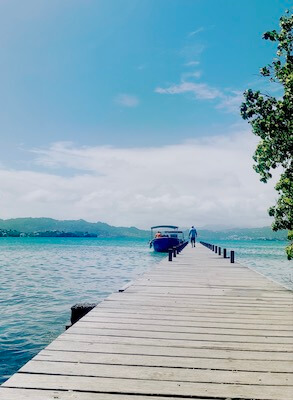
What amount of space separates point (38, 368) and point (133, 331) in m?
1.94

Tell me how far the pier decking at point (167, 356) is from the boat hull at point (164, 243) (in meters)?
40.1

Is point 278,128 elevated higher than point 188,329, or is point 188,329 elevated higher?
point 278,128

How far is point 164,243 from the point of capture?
4906cm

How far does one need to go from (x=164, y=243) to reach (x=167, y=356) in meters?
44.8

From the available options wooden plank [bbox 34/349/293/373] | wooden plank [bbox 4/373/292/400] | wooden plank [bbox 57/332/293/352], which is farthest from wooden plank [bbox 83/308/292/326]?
wooden plank [bbox 4/373/292/400]

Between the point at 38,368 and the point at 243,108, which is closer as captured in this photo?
the point at 38,368

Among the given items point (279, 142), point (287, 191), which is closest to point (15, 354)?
point (287, 191)

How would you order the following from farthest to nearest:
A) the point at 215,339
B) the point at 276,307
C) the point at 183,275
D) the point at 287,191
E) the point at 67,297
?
the point at 67,297
the point at 183,275
the point at 287,191
the point at 276,307
the point at 215,339

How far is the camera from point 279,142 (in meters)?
9.11

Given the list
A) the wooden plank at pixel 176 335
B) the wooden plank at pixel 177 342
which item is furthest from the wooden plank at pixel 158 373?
the wooden plank at pixel 176 335

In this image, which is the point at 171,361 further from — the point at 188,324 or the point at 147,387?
the point at 188,324

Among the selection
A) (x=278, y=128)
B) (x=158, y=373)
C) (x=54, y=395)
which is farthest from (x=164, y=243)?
(x=54, y=395)

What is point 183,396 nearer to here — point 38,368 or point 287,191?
point 38,368

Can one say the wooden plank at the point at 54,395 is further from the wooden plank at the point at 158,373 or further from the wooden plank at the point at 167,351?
the wooden plank at the point at 167,351
